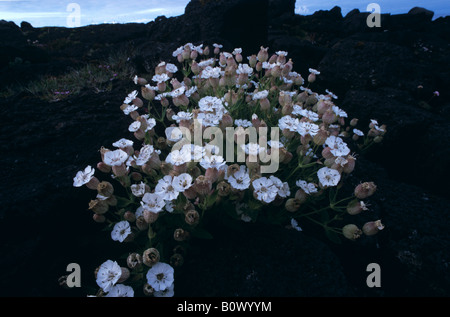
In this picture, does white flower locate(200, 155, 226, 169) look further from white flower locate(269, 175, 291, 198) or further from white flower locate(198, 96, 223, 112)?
white flower locate(198, 96, 223, 112)

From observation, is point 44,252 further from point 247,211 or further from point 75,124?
point 247,211

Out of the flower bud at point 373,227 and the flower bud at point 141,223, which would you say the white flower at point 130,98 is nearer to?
the flower bud at point 141,223

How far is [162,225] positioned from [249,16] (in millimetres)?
5677

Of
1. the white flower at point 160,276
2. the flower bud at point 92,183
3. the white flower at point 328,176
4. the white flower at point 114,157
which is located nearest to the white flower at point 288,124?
the white flower at point 328,176

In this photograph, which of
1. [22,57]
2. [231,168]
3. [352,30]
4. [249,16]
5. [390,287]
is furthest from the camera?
[352,30]

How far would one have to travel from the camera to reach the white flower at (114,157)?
1.86 m

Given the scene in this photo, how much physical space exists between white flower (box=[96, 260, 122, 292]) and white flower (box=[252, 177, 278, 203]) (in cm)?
87

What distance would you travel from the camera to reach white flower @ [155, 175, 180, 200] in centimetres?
Answer: 167

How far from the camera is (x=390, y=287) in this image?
2236mm

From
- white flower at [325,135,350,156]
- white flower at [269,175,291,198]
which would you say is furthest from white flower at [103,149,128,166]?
white flower at [325,135,350,156]

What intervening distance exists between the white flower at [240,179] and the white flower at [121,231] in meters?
0.71
